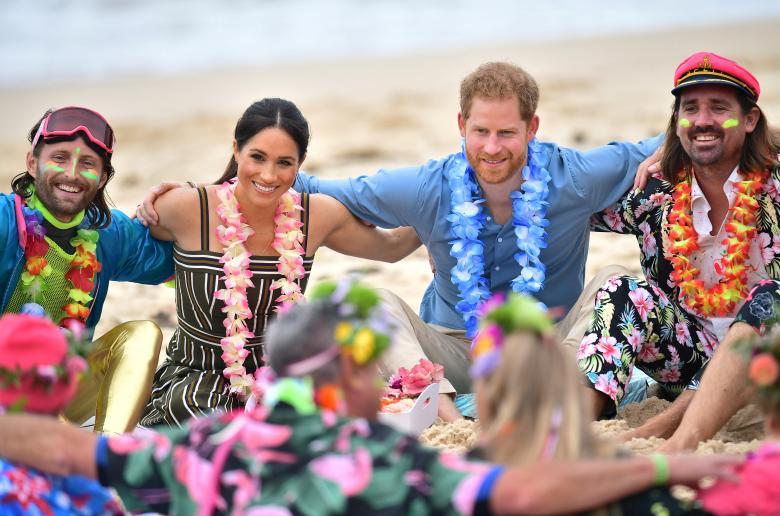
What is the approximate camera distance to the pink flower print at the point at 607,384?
197 inches

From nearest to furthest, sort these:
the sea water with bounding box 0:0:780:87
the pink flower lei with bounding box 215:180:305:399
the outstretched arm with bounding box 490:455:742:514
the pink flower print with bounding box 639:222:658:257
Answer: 1. the outstretched arm with bounding box 490:455:742:514
2. the pink flower lei with bounding box 215:180:305:399
3. the pink flower print with bounding box 639:222:658:257
4. the sea water with bounding box 0:0:780:87

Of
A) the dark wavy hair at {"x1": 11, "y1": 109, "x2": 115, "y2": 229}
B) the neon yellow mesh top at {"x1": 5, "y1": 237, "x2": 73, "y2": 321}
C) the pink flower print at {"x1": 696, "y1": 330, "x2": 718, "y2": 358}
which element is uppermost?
the dark wavy hair at {"x1": 11, "y1": 109, "x2": 115, "y2": 229}

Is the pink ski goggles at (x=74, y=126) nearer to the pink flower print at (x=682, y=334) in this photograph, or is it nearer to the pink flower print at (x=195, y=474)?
the pink flower print at (x=195, y=474)

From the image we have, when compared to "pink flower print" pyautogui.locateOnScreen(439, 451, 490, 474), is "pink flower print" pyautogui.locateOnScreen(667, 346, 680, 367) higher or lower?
higher

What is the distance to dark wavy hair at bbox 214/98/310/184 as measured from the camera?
17.6 feet

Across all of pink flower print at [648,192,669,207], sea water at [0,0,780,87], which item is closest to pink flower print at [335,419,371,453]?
pink flower print at [648,192,669,207]

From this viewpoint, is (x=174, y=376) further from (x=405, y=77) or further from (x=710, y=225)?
(x=405, y=77)

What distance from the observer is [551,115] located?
46.9 feet

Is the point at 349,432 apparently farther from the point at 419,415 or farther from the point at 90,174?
the point at 90,174

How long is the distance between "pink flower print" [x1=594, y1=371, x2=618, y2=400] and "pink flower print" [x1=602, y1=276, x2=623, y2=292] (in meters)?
0.42

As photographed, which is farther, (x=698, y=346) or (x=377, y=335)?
(x=698, y=346)

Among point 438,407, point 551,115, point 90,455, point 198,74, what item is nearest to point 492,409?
point 90,455

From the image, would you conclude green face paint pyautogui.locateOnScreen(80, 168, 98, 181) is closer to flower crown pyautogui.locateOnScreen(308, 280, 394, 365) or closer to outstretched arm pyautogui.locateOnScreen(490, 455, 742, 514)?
flower crown pyautogui.locateOnScreen(308, 280, 394, 365)

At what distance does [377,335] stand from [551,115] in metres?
11.5
